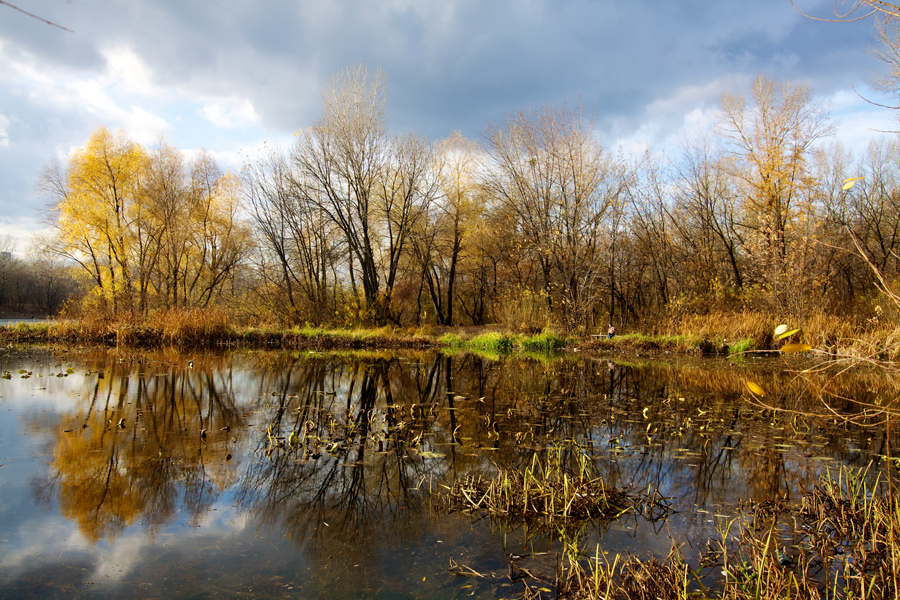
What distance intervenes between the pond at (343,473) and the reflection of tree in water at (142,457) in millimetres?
24

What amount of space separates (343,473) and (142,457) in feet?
6.71

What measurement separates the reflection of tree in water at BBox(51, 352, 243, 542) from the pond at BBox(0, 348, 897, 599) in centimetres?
2

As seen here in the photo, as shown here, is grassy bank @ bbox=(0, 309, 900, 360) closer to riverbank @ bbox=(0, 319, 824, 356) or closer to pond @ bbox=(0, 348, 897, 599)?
riverbank @ bbox=(0, 319, 824, 356)

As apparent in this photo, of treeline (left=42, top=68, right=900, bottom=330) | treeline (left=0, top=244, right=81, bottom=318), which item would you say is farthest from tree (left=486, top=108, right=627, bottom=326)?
treeline (left=0, top=244, right=81, bottom=318)

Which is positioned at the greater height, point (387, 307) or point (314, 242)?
point (314, 242)

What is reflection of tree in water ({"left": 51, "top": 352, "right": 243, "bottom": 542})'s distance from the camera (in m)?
3.63

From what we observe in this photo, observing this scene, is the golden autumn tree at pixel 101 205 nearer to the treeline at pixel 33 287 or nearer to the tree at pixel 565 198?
the tree at pixel 565 198

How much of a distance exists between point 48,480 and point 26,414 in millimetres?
3172

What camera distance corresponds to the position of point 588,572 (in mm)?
2789

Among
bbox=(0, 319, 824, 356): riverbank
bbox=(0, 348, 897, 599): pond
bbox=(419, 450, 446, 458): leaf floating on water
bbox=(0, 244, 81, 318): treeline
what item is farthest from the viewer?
bbox=(0, 244, 81, 318): treeline

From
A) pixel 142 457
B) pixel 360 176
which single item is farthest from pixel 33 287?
pixel 142 457

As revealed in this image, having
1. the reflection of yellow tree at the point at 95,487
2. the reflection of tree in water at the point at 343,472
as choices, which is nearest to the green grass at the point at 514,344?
the reflection of tree in water at the point at 343,472

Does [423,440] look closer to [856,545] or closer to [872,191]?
[856,545]

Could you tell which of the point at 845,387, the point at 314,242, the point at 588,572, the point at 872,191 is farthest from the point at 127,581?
the point at 872,191
